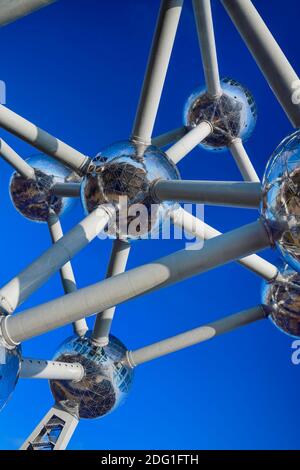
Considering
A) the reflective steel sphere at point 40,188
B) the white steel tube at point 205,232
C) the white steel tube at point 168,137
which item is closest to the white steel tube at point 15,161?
the reflective steel sphere at point 40,188

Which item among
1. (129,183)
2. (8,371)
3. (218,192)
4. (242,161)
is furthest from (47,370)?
(242,161)

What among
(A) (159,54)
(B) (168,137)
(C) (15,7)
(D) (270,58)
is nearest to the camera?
(C) (15,7)

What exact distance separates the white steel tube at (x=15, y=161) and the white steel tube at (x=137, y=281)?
442 centimetres

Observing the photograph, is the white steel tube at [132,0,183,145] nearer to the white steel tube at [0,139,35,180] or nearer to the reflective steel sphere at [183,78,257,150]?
the white steel tube at [0,139,35,180]

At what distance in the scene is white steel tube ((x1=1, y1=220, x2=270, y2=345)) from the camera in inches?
173

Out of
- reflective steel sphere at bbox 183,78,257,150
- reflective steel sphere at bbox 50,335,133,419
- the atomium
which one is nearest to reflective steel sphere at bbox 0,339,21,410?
the atomium

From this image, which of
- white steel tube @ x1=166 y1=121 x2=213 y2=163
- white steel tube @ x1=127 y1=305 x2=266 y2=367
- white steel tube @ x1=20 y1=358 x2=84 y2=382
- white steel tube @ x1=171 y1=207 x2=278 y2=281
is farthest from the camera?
white steel tube @ x1=127 y1=305 x2=266 y2=367

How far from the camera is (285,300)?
8859mm

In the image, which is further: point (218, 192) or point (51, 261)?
point (51, 261)

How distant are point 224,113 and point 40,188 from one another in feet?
12.0

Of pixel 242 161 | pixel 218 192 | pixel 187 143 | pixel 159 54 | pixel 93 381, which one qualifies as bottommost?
pixel 218 192

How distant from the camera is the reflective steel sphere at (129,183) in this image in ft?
21.2

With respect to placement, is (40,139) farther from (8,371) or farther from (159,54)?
(8,371)

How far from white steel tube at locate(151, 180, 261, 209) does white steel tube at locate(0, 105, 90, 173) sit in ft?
5.79
